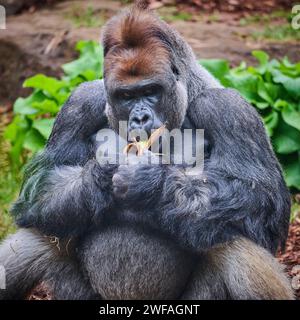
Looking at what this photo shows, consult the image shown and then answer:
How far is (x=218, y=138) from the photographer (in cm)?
446

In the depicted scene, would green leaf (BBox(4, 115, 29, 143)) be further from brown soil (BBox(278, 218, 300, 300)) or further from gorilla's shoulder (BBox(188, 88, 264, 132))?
gorilla's shoulder (BBox(188, 88, 264, 132))

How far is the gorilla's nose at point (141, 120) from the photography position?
4.25 m

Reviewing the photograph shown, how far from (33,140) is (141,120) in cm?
395

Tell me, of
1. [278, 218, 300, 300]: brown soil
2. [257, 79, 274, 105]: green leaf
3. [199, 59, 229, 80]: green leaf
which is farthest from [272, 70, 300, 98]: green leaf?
[278, 218, 300, 300]: brown soil

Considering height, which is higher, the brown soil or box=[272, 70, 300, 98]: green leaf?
box=[272, 70, 300, 98]: green leaf

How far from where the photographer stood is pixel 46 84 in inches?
322

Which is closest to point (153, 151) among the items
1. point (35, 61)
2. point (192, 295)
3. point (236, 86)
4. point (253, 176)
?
point (253, 176)

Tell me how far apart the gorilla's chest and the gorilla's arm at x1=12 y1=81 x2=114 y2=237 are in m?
0.18

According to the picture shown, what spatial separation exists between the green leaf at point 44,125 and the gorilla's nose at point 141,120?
3.71 meters

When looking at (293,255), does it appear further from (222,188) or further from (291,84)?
(291,84)

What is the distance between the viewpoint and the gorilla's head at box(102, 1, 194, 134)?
169 inches

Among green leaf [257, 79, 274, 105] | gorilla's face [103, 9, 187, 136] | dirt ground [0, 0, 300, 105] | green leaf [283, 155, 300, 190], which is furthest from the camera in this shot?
dirt ground [0, 0, 300, 105]

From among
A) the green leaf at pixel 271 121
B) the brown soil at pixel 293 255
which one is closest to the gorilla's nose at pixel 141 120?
the brown soil at pixel 293 255

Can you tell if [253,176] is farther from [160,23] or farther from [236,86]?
[236,86]
